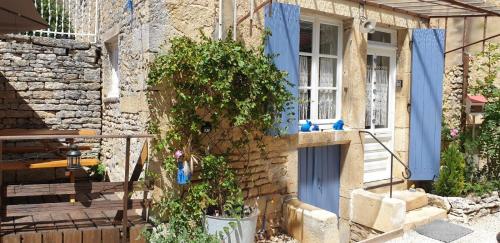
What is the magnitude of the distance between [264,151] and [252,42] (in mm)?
1290

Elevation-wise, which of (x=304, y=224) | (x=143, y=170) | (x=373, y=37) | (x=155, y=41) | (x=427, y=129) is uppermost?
(x=373, y=37)

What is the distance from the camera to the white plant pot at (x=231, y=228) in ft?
13.0

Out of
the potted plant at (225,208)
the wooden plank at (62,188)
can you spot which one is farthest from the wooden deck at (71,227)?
the potted plant at (225,208)

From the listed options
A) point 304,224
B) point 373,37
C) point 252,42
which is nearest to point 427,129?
point 373,37

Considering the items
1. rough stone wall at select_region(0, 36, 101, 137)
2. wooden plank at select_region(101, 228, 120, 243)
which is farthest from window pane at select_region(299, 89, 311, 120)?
rough stone wall at select_region(0, 36, 101, 137)

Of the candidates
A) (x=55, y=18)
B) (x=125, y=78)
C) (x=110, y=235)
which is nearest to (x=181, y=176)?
(x=110, y=235)

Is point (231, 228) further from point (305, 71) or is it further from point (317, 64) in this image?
point (317, 64)

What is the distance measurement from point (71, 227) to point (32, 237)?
1.14 ft

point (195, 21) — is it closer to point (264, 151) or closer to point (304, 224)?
point (264, 151)

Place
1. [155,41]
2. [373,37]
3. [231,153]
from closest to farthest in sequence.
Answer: [155,41], [231,153], [373,37]

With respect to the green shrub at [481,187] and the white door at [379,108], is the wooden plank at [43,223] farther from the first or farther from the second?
the green shrub at [481,187]

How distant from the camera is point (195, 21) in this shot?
4332 millimetres

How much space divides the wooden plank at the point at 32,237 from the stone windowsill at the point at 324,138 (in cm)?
314

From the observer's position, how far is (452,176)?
21.3 ft
